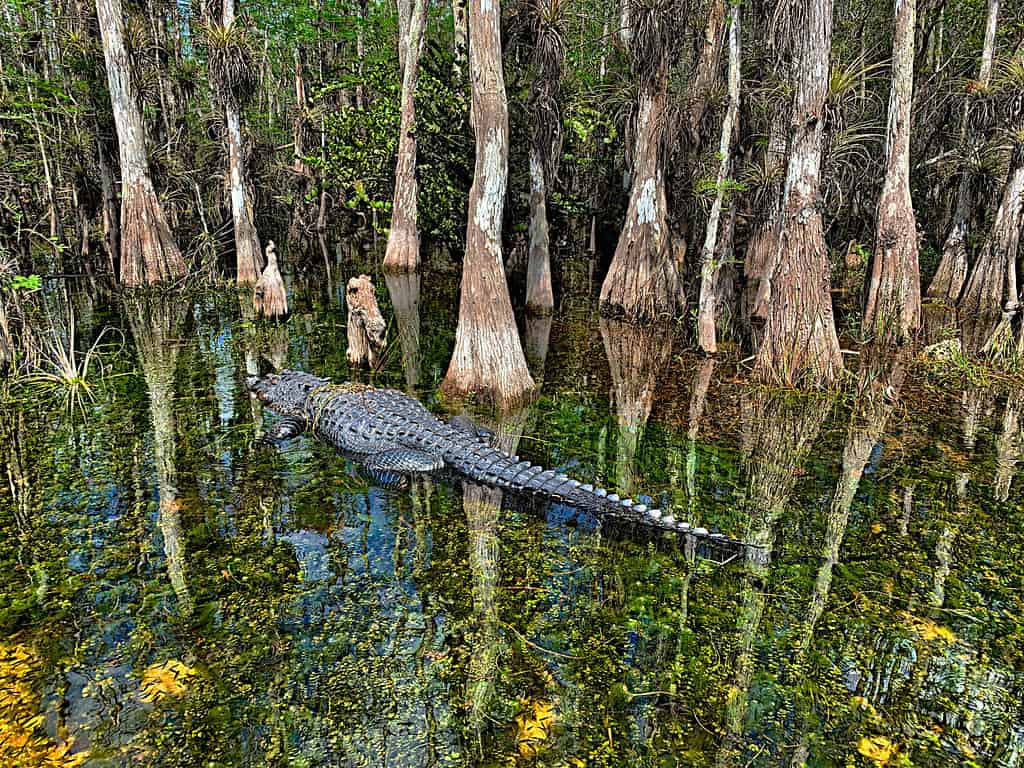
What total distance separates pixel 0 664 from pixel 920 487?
6.09 m

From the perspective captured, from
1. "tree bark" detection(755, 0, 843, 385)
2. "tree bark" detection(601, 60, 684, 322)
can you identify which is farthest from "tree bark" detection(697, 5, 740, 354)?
"tree bark" detection(601, 60, 684, 322)

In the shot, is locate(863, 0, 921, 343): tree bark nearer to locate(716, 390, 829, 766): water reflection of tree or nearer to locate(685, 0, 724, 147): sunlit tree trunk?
locate(685, 0, 724, 147): sunlit tree trunk

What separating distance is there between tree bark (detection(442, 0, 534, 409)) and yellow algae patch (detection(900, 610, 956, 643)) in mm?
4143

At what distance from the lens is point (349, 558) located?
13.8ft

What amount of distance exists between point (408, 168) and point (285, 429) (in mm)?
10756

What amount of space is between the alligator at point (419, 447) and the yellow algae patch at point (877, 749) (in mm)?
1410

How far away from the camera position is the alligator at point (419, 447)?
439 centimetres

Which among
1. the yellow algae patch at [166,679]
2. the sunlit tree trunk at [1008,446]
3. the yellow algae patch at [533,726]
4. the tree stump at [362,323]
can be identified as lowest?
the yellow algae patch at [533,726]

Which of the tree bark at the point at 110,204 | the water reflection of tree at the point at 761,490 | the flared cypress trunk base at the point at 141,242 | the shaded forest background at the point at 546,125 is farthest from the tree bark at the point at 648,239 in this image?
the tree bark at the point at 110,204

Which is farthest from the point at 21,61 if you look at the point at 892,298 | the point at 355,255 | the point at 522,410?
the point at 892,298

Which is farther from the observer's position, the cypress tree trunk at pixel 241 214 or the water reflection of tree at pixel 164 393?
the cypress tree trunk at pixel 241 214

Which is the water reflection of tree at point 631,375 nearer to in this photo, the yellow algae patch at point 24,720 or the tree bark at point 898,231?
the tree bark at point 898,231

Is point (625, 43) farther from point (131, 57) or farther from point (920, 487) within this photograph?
point (920, 487)

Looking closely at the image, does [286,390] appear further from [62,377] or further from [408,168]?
[408,168]
